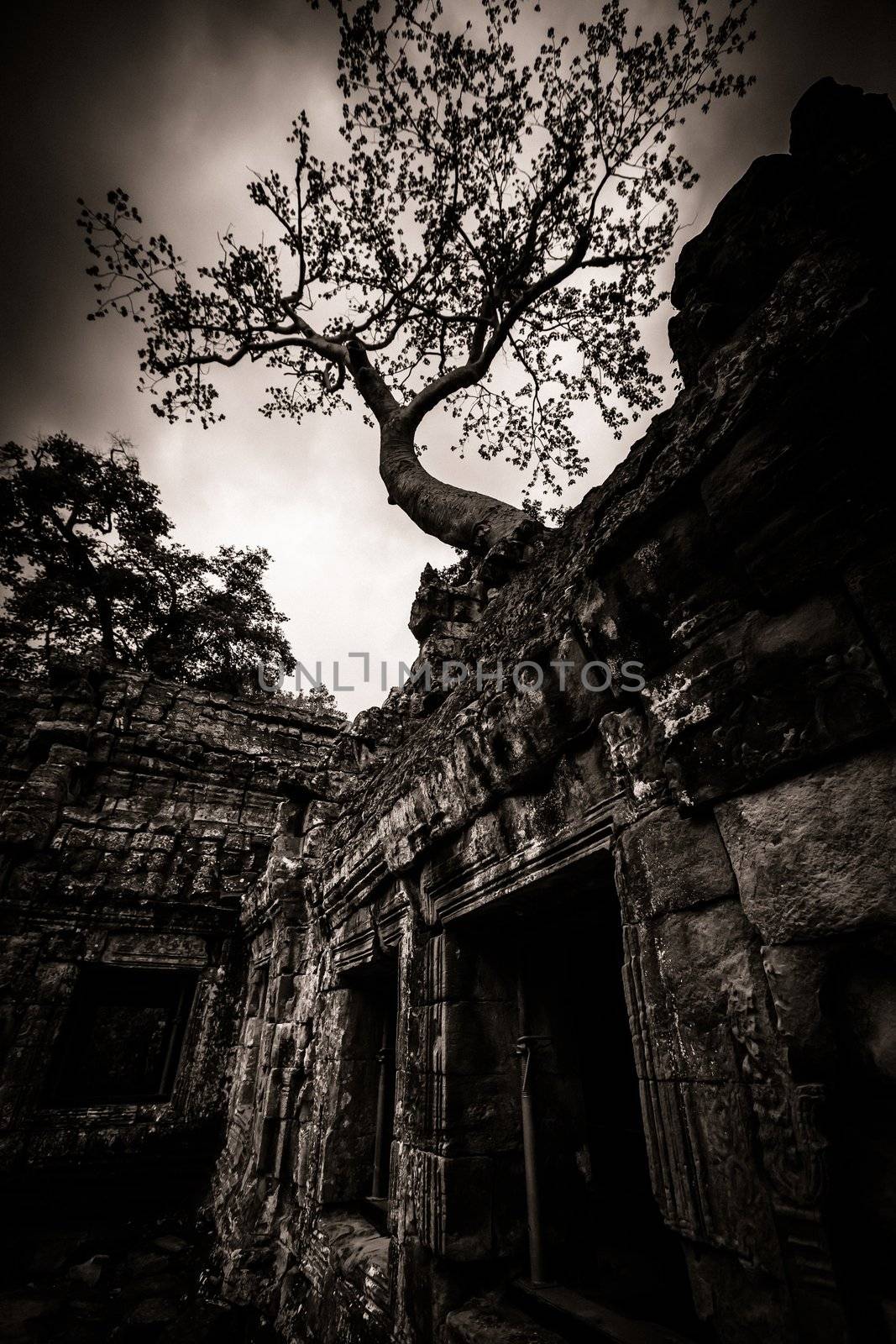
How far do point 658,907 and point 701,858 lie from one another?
186 mm

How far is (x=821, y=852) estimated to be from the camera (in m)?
1.12

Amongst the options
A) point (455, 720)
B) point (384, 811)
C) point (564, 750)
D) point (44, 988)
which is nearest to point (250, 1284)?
Answer: point (384, 811)

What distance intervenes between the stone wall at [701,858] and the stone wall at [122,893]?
140 inches

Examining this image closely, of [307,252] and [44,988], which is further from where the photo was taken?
[307,252]

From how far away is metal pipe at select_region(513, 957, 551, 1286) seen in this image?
2.08 meters

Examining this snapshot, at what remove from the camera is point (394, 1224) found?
2564mm

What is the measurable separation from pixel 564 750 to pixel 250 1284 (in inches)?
188

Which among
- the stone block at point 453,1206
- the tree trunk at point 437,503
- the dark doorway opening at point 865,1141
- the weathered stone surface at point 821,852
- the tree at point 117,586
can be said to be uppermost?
the tree at point 117,586

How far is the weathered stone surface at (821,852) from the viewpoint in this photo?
1.04m

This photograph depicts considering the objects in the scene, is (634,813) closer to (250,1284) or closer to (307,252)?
(250,1284)

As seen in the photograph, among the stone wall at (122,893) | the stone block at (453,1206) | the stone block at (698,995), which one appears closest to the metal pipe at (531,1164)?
the stone block at (453,1206)

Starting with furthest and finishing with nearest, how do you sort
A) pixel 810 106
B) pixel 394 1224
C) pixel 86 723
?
pixel 86 723 → pixel 394 1224 → pixel 810 106

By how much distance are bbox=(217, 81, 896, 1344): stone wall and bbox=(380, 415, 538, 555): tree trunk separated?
3551mm

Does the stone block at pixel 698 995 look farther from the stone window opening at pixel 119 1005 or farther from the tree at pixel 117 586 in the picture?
the tree at pixel 117 586
